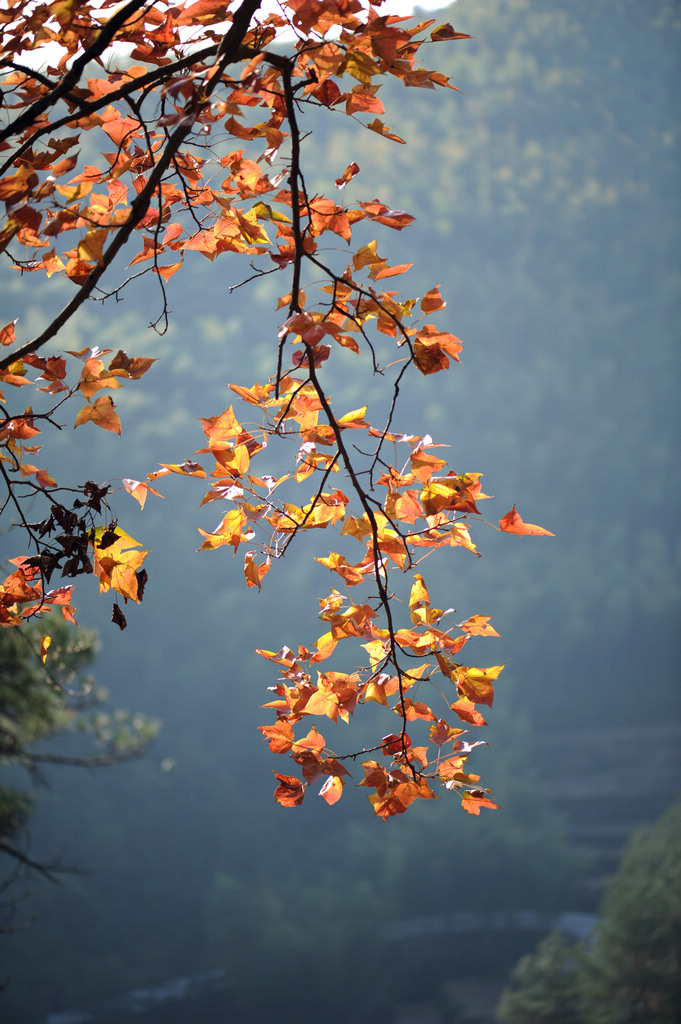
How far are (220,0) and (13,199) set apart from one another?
197 mm

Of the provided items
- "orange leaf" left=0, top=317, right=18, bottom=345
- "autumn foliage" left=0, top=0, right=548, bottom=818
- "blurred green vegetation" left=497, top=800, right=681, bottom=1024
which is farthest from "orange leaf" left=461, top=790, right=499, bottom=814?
"blurred green vegetation" left=497, top=800, right=681, bottom=1024

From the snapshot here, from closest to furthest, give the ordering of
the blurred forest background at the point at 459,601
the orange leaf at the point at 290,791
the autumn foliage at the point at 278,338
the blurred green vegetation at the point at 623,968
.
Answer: the autumn foliage at the point at 278,338
the orange leaf at the point at 290,791
the blurred green vegetation at the point at 623,968
the blurred forest background at the point at 459,601

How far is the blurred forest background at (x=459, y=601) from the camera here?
8.59 meters

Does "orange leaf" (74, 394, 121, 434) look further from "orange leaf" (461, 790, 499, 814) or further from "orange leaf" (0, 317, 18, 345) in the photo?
"orange leaf" (461, 790, 499, 814)

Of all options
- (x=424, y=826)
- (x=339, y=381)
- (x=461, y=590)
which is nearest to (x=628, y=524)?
(x=461, y=590)

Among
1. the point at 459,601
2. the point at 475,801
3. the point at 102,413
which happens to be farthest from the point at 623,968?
the point at 459,601

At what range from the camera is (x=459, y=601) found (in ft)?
41.6

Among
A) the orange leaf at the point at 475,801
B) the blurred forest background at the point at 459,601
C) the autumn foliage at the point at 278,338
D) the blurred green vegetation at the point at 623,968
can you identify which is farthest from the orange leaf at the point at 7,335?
the blurred green vegetation at the point at 623,968

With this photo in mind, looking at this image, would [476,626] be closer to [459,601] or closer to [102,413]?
[102,413]

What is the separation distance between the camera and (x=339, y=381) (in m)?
14.1

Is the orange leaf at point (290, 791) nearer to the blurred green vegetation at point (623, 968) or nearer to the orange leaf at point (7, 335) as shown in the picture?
the orange leaf at point (7, 335)

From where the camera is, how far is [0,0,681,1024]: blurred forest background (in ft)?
28.2

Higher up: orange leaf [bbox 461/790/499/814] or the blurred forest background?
the blurred forest background

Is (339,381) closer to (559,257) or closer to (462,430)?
(462,430)
